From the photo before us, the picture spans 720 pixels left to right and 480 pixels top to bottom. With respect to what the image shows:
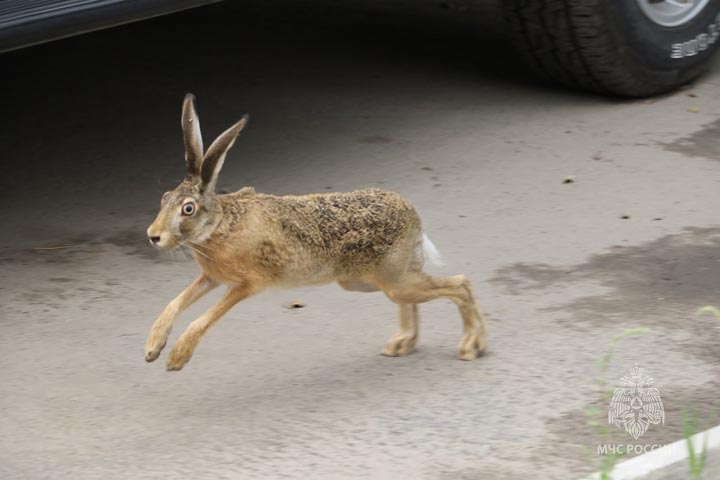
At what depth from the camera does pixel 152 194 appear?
6.12 meters

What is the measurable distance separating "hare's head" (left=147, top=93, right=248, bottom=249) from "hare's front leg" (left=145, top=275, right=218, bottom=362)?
0.71 ft

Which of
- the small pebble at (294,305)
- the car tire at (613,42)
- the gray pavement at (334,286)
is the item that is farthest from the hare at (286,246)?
the car tire at (613,42)

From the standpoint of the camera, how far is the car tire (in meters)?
6.68

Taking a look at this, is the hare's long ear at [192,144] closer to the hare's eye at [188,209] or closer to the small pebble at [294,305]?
the hare's eye at [188,209]

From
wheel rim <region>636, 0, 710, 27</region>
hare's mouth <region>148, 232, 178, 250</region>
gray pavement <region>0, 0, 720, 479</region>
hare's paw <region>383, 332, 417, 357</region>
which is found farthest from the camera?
wheel rim <region>636, 0, 710, 27</region>

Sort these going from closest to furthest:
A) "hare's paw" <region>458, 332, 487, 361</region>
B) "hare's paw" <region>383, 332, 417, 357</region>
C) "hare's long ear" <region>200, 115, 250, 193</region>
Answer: "hare's long ear" <region>200, 115, 250, 193</region>, "hare's paw" <region>458, 332, 487, 361</region>, "hare's paw" <region>383, 332, 417, 357</region>

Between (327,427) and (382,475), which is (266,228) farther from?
(382,475)

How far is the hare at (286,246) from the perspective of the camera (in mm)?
4031

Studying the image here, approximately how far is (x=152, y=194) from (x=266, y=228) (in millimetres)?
2024

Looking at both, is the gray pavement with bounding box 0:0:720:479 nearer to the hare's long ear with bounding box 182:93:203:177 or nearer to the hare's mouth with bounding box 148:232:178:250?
the hare's mouth with bounding box 148:232:178:250

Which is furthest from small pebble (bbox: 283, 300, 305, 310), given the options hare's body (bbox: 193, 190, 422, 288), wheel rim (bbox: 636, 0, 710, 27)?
wheel rim (bbox: 636, 0, 710, 27)

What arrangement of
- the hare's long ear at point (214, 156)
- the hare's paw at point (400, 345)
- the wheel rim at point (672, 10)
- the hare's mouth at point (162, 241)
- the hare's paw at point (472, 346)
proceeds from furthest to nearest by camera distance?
the wheel rim at point (672, 10), the hare's paw at point (400, 345), the hare's paw at point (472, 346), the hare's long ear at point (214, 156), the hare's mouth at point (162, 241)

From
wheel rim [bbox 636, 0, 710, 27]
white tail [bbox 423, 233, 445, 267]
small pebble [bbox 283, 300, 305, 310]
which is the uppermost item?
wheel rim [bbox 636, 0, 710, 27]

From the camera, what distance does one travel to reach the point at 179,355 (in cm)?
399
